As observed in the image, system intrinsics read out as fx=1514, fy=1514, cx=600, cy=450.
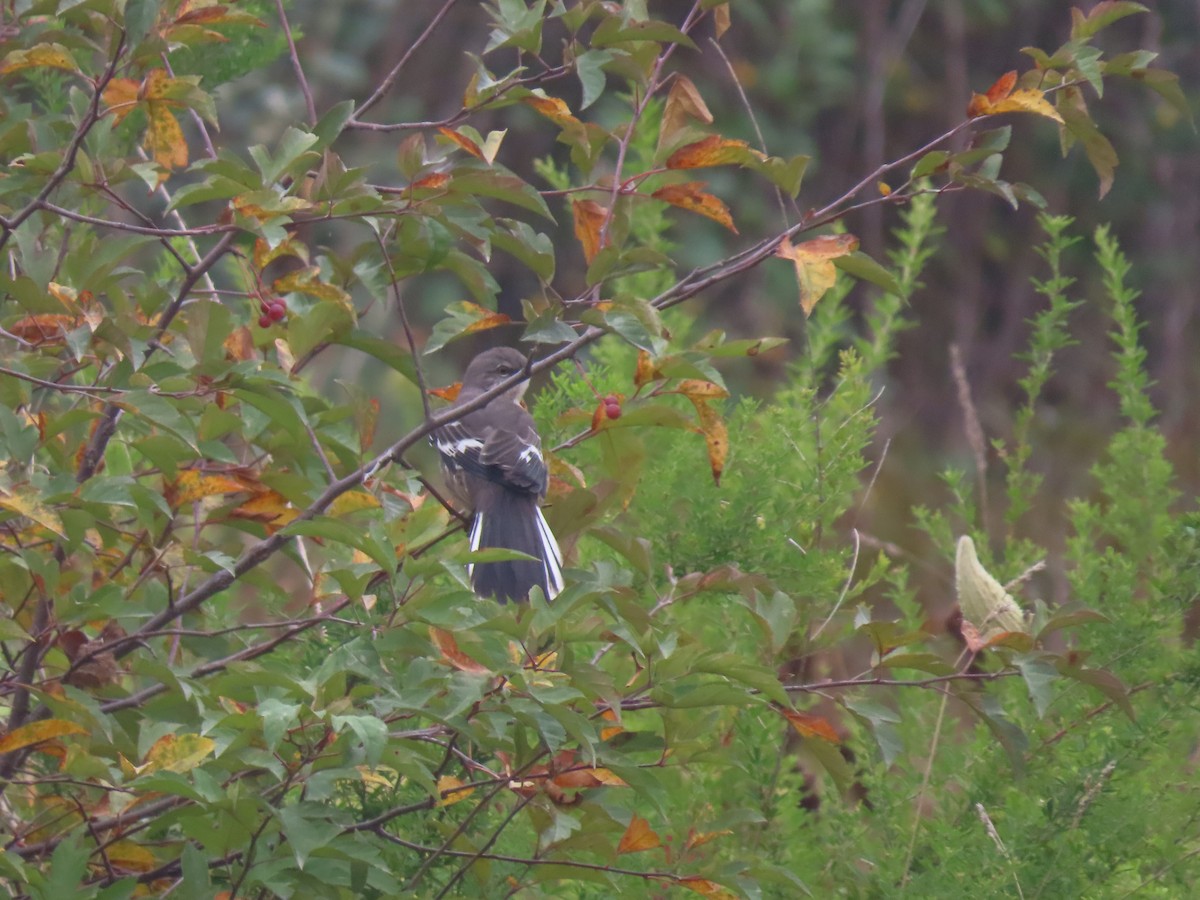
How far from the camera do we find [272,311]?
264cm

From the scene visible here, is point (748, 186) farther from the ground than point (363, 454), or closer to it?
closer to it

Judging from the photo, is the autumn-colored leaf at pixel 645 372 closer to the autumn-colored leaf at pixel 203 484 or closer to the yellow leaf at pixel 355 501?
the yellow leaf at pixel 355 501

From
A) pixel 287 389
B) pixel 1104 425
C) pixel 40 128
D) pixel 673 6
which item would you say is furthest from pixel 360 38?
pixel 287 389

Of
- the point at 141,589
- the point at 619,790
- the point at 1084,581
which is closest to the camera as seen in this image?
the point at 619,790

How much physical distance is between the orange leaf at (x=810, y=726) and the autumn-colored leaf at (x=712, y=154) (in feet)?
2.87

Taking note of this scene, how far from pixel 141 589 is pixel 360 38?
579 cm

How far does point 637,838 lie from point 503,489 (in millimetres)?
1794

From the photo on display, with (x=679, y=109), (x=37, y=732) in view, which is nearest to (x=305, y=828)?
(x=37, y=732)

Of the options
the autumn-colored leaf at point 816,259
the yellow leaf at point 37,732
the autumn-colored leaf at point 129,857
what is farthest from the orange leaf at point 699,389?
the autumn-colored leaf at point 129,857

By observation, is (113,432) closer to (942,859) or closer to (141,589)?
(141,589)

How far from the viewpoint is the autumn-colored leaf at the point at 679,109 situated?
258 centimetres

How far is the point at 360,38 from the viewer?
8.07 meters

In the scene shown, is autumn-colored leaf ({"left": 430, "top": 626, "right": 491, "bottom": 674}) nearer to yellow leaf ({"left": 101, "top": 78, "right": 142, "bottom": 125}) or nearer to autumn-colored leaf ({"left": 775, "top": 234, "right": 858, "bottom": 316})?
autumn-colored leaf ({"left": 775, "top": 234, "right": 858, "bottom": 316})

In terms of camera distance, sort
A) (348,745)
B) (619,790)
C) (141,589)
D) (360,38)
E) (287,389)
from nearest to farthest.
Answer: (348,745), (287,389), (619,790), (141,589), (360,38)
